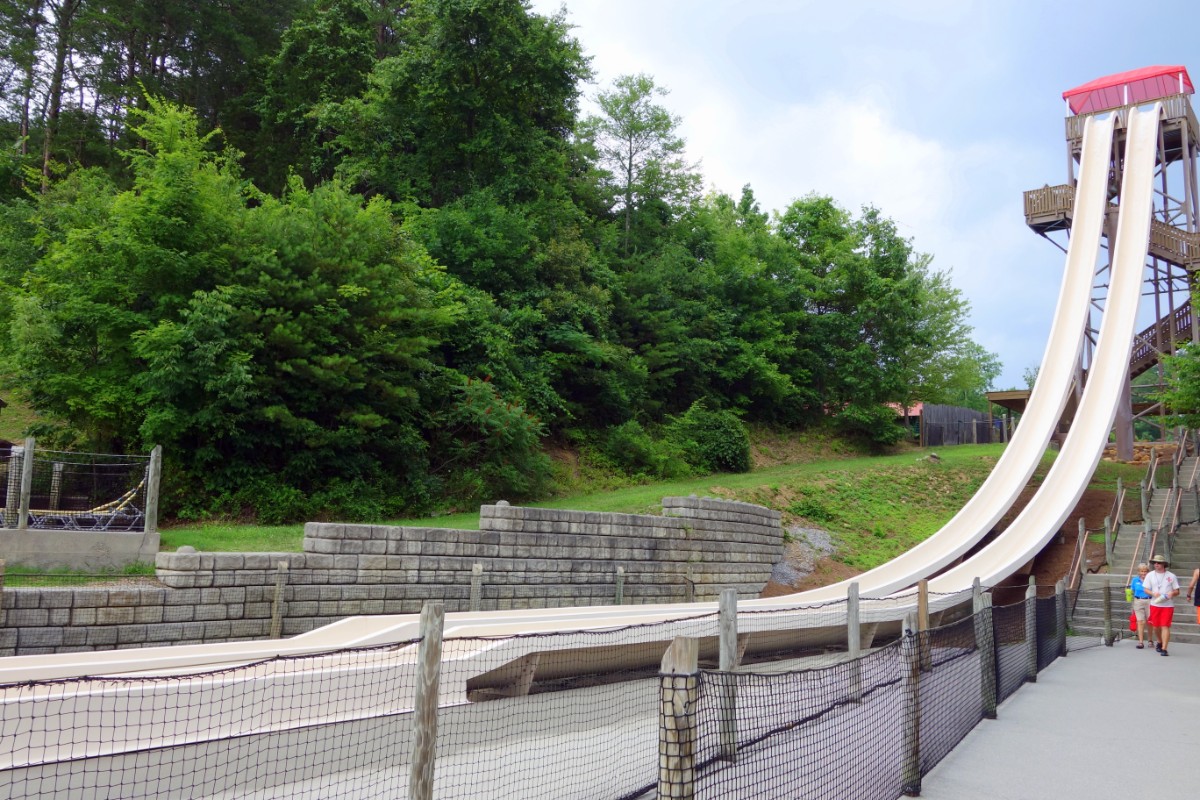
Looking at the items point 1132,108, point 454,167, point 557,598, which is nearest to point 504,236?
point 454,167

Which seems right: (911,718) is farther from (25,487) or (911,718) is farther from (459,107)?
(459,107)

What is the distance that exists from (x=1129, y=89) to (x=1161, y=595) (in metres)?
25.6

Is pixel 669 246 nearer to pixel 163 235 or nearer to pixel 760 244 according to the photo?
pixel 760 244

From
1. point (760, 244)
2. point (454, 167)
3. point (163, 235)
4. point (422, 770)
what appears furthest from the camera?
point (760, 244)

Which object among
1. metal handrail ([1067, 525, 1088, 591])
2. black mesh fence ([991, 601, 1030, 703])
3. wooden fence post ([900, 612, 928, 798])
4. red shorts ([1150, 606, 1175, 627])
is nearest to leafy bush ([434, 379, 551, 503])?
black mesh fence ([991, 601, 1030, 703])

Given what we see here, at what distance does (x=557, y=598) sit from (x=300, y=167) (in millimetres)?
18350

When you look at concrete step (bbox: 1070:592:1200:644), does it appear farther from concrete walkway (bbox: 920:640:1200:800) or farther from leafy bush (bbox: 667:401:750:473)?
leafy bush (bbox: 667:401:750:473)

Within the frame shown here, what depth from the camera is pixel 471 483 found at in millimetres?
16203

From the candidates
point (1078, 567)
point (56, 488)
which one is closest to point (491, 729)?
point (56, 488)

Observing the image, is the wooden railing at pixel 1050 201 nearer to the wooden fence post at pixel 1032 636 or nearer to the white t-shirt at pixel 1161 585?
the white t-shirt at pixel 1161 585

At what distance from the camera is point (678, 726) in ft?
12.6

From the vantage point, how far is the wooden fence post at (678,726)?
12.5 ft

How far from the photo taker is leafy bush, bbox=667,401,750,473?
77.0 feet

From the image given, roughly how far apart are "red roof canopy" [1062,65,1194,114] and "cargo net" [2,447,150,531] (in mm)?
32989
